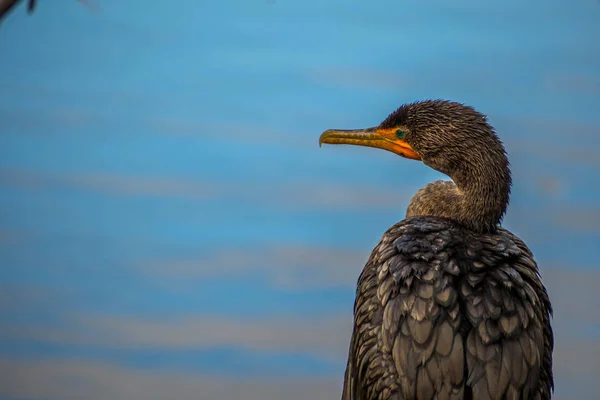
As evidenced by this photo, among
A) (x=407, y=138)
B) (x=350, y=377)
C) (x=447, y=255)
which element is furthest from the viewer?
(x=407, y=138)

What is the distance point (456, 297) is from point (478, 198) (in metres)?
0.82

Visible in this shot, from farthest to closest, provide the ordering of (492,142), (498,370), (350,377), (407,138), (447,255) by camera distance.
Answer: (407,138)
(492,142)
(350,377)
(447,255)
(498,370)

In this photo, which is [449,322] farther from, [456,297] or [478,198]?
[478,198]

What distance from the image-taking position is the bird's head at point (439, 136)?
12.9 ft

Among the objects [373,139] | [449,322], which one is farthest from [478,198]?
[449,322]

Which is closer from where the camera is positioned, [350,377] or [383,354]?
[383,354]

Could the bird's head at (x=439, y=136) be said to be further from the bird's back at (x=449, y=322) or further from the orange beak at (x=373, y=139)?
the bird's back at (x=449, y=322)

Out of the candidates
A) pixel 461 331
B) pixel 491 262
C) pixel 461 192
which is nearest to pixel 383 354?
pixel 461 331

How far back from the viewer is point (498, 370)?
Answer: 122 inches

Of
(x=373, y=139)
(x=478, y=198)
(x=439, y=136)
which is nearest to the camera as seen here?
(x=478, y=198)

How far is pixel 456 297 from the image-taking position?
3254 mm

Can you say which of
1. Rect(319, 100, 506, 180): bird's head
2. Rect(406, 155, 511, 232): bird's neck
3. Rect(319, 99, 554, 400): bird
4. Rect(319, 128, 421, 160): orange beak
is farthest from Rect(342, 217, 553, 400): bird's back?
Rect(319, 128, 421, 160): orange beak

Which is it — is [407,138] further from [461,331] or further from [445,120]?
[461,331]

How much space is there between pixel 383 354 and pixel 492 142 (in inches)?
52.4
